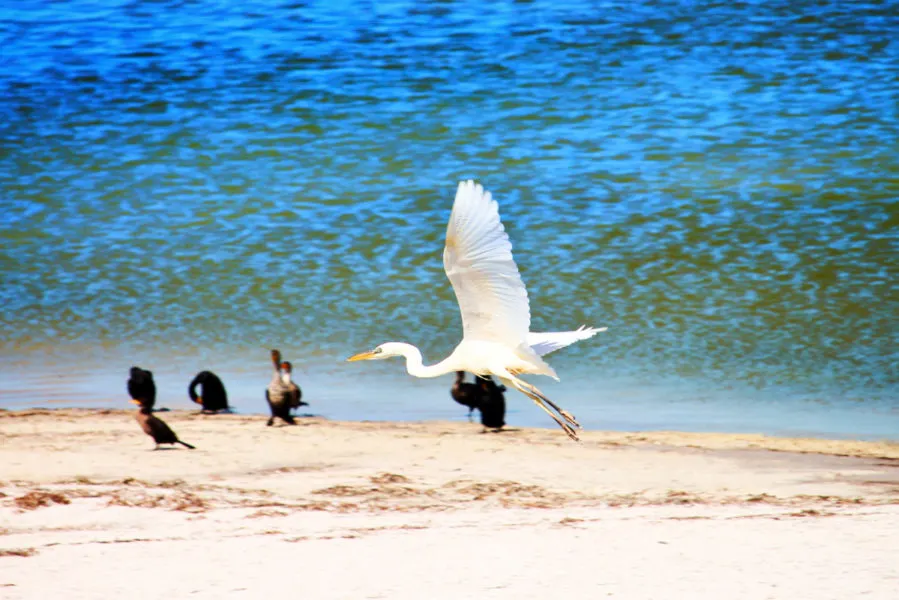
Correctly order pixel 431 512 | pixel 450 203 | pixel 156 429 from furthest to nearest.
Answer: pixel 450 203
pixel 156 429
pixel 431 512

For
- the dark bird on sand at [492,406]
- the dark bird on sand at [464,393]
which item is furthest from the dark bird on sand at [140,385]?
the dark bird on sand at [492,406]

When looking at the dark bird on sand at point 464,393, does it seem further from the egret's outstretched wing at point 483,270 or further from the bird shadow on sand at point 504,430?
the egret's outstretched wing at point 483,270

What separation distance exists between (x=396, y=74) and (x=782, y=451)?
24.7 meters

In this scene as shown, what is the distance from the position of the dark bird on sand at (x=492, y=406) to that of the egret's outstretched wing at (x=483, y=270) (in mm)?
5677

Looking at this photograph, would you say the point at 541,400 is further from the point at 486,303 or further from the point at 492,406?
the point at 492,406

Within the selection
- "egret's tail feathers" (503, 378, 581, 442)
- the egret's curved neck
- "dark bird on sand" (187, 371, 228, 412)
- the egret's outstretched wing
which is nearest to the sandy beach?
"dark bird on sand" (187, 371, 228, 412)

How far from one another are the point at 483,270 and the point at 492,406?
21.0ft

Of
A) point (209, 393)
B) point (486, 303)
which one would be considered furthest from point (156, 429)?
point (486, 303)

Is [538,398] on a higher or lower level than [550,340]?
lower

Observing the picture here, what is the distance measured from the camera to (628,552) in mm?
9195

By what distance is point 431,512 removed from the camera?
35.5 ft

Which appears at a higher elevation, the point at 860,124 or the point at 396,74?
the point at 396,74

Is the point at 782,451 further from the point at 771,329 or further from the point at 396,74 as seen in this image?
the point at 396,74

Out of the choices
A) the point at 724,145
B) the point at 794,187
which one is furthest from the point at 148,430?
the point at 724,145
